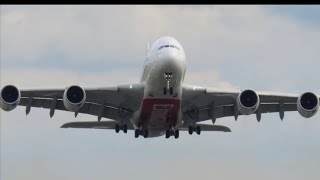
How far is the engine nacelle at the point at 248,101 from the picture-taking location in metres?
30.2

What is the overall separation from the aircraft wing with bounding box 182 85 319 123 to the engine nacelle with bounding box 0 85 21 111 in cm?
819

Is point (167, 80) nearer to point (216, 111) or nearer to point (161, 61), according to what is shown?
point (161, 61)

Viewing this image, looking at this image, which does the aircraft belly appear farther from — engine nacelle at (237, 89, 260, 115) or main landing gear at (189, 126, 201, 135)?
engine nacelle at (237, 89, 260, 115)

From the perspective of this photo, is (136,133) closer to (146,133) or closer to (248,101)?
(146,133)

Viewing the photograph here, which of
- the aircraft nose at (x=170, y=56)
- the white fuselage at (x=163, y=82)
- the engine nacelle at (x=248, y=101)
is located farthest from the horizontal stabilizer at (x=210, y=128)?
the aircraft nose at (x=170, y=56)

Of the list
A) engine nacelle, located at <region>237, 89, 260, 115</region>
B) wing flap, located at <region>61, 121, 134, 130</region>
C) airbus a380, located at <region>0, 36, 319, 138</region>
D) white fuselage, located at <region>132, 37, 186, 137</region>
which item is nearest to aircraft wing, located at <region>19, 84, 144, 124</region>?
airbus a380, located at <region>0, 36, 319, 138</region>

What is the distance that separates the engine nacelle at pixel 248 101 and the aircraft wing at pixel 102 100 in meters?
4.96

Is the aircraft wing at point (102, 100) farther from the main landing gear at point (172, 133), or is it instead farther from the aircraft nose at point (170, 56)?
the aircraft nose at point (170, 56)

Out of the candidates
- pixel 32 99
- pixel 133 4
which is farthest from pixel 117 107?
pixel 133 4

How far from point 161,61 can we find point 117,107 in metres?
6.18

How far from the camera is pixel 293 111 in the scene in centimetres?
3575

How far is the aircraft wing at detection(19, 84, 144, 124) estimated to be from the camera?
3109 centimetres

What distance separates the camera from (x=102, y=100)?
3272cm

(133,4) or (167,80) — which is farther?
(167,80)
